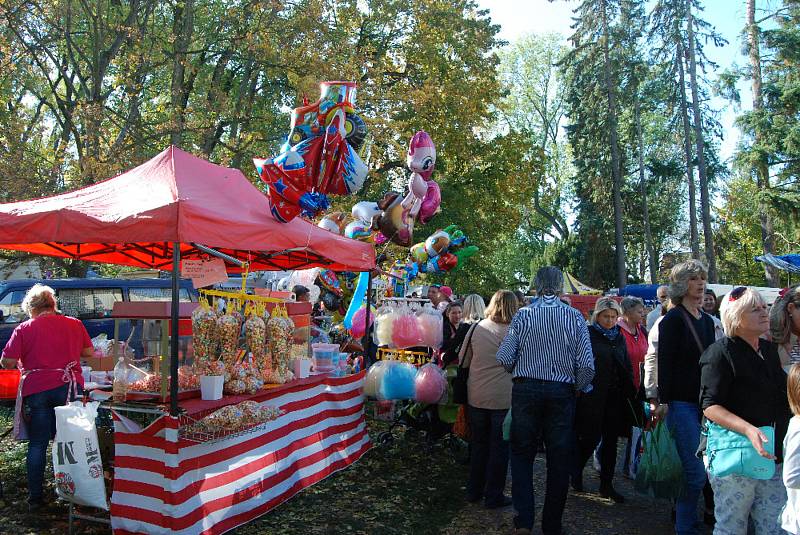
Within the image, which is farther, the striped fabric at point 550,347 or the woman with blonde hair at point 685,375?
the striped fabric at point 550,347

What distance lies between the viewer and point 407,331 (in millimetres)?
6871

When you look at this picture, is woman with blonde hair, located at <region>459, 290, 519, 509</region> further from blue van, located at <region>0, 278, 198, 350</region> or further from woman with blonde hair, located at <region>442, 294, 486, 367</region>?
blue van, located at <region>0, 278, 198, 350</region>

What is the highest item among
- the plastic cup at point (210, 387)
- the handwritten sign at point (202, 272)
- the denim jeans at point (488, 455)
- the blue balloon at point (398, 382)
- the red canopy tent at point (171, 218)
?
the red canopy tent at point (171, 218)

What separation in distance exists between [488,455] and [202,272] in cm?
275

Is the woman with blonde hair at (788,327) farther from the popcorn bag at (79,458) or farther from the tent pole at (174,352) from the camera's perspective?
the popcorn bag at (79,458)

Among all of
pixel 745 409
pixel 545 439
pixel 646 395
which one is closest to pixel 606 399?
pixel 646 395

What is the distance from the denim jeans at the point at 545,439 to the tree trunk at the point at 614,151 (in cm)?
2503

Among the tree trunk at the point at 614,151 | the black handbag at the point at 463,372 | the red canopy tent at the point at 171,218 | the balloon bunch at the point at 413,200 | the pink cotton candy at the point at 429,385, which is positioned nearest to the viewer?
the red canopy tent at the point at 171,218

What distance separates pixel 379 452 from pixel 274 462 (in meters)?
1.99

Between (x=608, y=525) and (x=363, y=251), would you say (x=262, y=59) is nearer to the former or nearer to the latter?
(x=363, y=251)

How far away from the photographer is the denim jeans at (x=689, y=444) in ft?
13.5

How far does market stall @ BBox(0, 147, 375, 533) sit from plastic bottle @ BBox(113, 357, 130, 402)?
0.20 metres

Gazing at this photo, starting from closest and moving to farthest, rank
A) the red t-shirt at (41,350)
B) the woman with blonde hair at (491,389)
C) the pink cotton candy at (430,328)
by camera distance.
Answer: the red t-shirt at (41,350) < the woman with blonde hair at (491,389) < the pink cotton candy at (430,328)

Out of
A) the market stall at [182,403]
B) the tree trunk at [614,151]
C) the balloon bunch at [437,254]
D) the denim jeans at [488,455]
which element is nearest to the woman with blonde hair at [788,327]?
the denim jeans at [488,455]
